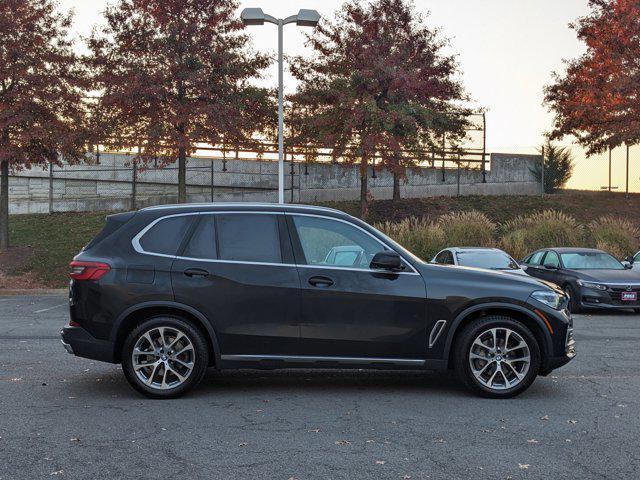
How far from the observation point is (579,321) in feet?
47.1

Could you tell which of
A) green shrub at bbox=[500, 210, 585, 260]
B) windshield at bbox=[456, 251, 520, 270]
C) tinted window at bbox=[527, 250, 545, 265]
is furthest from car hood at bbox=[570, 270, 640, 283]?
green shrub at bbox=[500, 210, 585, 260]

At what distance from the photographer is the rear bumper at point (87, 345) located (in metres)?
7.09

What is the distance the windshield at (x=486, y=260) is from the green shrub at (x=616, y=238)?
811cm

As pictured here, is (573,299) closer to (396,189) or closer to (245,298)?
(245,298)

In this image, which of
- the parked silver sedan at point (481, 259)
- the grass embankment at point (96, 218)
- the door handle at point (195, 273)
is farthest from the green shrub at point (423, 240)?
the door handle at point (195, 273)

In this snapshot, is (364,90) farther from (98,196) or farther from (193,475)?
(193,475)

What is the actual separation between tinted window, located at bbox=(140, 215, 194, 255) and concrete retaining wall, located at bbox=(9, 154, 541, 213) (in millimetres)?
23657

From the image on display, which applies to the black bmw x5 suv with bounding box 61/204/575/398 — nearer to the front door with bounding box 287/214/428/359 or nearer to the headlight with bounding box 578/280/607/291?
the front door with bounding box 287/214/428/359

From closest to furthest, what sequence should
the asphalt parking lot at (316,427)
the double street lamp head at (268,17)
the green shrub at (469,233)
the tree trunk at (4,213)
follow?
the asphalt parking lot at (316,427), the double street lamp head at (268,17), the green shrub at (469,233), the tree trunk at (4,213)

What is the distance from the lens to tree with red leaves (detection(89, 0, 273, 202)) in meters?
23.8

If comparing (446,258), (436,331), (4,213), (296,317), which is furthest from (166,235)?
(4,213)

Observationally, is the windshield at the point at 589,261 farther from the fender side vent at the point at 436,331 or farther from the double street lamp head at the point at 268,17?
the fender side vent at the point at 436,331

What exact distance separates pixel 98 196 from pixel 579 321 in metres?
22.6

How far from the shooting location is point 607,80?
2998cm
